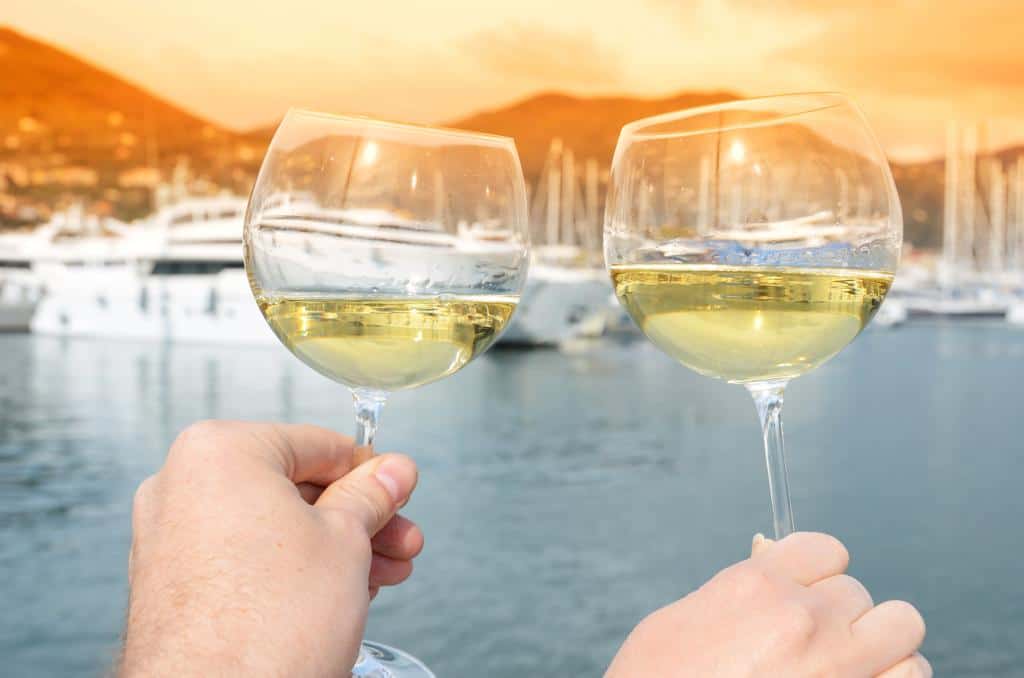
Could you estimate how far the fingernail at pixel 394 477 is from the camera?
3.35ft

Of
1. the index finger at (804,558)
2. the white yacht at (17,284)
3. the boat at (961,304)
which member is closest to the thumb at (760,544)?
the index finger at (804,558)

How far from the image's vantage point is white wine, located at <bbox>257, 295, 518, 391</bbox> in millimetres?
1088

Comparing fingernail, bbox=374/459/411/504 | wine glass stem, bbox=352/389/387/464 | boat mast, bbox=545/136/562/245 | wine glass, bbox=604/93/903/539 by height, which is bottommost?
fingernail, bbox=374/459/411/504

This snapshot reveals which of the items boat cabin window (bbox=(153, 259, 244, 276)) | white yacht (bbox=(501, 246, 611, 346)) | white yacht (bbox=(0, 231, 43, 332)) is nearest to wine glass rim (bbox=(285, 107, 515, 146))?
white yacht (bbox=(501, 246, 611, 346))

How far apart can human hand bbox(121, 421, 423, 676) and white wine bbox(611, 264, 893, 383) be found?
31 cm

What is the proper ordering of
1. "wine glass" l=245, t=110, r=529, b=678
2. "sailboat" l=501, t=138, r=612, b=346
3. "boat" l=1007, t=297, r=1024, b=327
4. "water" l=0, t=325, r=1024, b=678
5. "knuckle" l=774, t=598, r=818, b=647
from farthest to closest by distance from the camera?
"boat" l=1007, t=297, r=1024, b=327 → "sailboat" l=501, t=138, r=612, b=346 → "water" l=0, t=325, r=1024, b=678 → "wine glass" l=245, t=110, r=529, b=678 → "knuckle" l=774, t=598, r=818, b=647

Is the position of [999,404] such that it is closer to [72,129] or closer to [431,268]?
[431,268]

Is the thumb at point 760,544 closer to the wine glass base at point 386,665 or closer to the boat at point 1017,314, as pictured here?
the wine glass base at point 386,665

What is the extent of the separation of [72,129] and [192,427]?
102m

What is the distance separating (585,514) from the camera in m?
10.4

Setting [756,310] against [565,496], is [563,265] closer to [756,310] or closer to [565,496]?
[565,496]

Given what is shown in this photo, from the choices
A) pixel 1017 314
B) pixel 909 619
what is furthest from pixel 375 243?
pixel 1017 314

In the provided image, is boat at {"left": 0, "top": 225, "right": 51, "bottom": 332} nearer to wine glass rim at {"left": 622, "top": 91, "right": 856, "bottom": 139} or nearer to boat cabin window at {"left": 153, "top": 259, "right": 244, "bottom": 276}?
boat cabin window at {"left": 153, "top": 259, "right": 244, "bottom": 276}

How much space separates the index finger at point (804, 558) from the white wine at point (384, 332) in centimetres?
41
